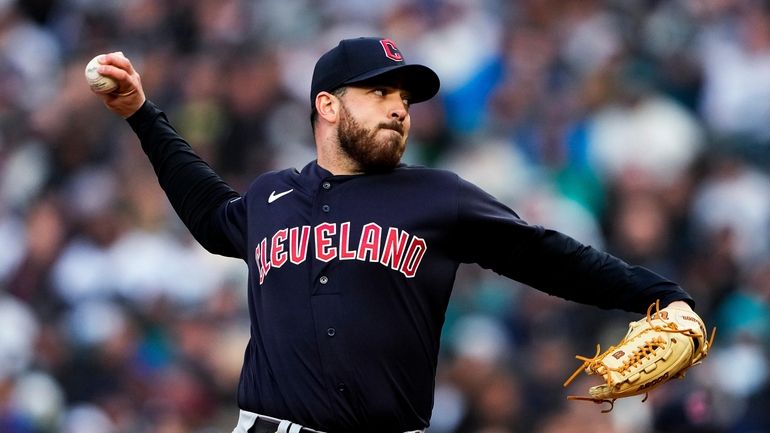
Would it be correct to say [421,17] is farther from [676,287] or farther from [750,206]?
[676,287]

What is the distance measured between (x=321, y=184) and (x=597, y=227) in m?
4.36

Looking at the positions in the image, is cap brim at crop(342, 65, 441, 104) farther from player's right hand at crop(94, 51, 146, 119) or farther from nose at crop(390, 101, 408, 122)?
player's right hand at crop(94, 51, 146, 119)

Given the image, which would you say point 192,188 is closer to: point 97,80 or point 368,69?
point 97,80

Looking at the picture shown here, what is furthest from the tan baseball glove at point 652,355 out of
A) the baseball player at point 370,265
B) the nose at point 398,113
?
the nose at point 398,113

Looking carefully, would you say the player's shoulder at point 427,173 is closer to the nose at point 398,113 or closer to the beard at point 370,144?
the beard at point 370,144

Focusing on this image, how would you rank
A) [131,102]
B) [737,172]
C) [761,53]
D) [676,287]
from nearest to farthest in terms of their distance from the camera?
[676,287], [131,102], [737,172], [761,53]

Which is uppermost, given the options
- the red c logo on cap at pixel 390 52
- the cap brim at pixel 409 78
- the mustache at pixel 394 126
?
the red c logo on cap at pixel 390 52

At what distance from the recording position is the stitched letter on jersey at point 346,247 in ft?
13.4

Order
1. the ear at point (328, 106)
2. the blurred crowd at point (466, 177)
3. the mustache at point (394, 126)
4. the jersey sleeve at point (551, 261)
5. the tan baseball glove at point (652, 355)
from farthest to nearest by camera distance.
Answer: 1. the blurred crowd at point (466, 177)
2. the ear at point (328, 106)
3. the mustache at point (394, 126)
4. the jersey sleeve at point (551, 261)
5. the tan baseball glove at point (652, 355)

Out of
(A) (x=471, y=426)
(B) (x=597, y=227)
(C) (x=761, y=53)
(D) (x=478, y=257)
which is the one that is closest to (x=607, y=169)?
(B) (x=597, y=227)

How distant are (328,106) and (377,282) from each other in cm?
61

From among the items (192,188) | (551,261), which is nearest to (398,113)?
(551,261)

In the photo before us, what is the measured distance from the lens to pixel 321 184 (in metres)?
4.27

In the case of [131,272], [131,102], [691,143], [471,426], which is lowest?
[471,426]
